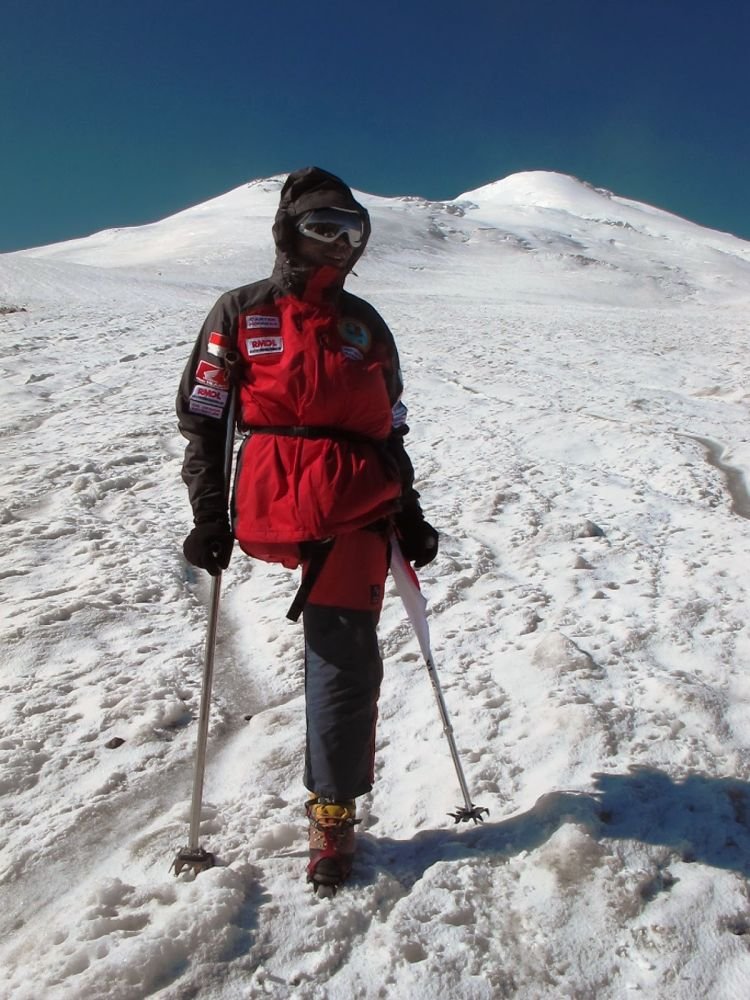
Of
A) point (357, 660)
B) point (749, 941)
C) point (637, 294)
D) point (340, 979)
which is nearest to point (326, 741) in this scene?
point (357, 660)

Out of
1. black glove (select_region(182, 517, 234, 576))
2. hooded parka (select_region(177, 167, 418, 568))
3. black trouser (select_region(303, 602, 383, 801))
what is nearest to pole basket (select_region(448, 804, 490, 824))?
black trouser (select_region(303, 602, 383, 801))

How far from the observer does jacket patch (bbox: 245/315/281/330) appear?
8.51ft

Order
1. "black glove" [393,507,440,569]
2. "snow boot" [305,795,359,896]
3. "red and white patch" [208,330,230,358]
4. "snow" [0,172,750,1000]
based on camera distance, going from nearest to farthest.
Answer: "snow" [0,172,750,1000] → "snow boot" [305,795,359,896] → "red and white patch" [208,330,230,358] → "black glove" [393,507,440,569]

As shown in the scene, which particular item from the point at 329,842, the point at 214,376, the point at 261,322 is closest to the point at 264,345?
the point at 261,322

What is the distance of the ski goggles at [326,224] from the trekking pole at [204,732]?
1.50ft

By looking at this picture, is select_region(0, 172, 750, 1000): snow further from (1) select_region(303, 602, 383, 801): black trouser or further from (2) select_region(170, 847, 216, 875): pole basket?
(1) select_region(303, 602, 383, 801): black trouser

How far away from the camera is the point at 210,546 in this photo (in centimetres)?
253

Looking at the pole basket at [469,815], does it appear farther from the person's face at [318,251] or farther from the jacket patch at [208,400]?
the person's face at [318,251]

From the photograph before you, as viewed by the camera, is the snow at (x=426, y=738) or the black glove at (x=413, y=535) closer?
the snow at (x=426, y=738)

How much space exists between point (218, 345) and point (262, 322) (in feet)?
0.52

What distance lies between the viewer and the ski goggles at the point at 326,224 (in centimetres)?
262

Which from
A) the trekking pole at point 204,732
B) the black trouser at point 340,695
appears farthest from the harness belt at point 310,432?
the black trouser at point 340,695

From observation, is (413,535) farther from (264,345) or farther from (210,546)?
(264,345)

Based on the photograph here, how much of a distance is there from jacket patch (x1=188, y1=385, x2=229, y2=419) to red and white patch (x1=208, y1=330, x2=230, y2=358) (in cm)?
11
